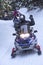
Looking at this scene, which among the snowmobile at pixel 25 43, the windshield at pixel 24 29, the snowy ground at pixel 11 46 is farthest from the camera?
the windshield at pixel 24 29

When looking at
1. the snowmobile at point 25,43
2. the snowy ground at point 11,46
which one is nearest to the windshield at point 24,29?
the snowmobile at point 25,43

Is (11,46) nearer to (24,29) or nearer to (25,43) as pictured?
(24,29)

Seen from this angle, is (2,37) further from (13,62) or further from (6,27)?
(13,62)

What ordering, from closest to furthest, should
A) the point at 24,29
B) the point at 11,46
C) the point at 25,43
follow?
the point at 25,43
the point at 24,29
the point at 11,46

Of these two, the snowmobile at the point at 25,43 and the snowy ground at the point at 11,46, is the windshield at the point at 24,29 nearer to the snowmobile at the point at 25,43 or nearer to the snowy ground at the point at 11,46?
the snowmobile at the point at 25,43

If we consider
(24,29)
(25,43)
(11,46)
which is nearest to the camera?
(25,43)

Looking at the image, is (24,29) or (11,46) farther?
(11,46)

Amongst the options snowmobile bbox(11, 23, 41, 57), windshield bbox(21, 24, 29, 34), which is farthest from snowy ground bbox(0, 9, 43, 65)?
windshield bbox(21, 24, 29, 34)

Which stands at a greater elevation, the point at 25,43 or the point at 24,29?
the point at 24,29

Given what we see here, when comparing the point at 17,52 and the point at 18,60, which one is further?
the point at 17,52

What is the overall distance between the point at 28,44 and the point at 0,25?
7.81 meters

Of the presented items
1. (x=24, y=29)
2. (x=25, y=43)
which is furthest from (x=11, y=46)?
(x=25, y=43)

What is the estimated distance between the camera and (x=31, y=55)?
10609 millimetres

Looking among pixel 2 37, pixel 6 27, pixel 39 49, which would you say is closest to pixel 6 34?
pixel 2 37
